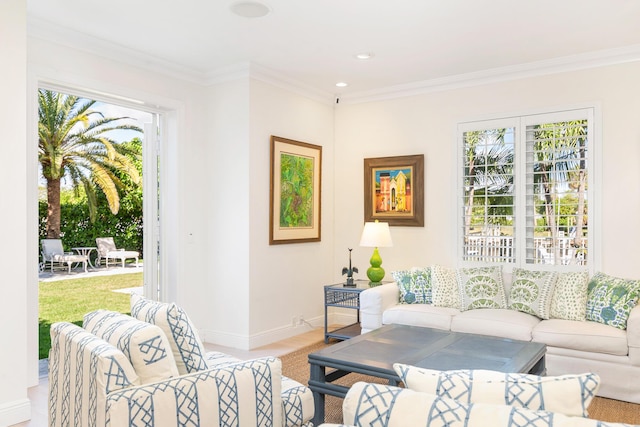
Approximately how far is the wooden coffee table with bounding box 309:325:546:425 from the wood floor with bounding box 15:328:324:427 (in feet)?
5.19

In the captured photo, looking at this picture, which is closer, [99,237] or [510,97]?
[510,97]

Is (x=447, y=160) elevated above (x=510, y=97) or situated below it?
below

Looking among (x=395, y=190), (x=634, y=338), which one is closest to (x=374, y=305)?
(x=395, y=190)

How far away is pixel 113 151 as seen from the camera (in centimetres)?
589

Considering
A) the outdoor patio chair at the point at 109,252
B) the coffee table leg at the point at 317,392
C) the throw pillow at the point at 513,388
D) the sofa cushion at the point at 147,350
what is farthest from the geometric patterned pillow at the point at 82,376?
the outdoor patio chair at the point at 109,252

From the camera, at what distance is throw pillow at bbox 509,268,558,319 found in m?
4.01

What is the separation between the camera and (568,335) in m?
3.58

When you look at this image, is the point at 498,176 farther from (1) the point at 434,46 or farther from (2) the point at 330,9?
(2) the point at 330,9

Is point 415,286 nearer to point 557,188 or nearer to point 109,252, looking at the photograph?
point 557,188

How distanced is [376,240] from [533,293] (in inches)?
59.3

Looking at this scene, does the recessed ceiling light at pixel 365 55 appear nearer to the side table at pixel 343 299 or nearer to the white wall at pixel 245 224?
the white wall at pixel 245 224

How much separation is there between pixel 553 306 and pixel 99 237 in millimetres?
5167

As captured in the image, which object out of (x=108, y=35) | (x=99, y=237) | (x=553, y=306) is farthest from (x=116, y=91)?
(x=553, y=306)

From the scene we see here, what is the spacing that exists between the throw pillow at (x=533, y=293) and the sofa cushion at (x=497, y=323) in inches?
2.7
